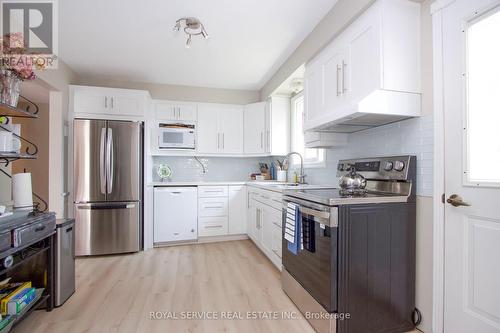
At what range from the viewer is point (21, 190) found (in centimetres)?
193

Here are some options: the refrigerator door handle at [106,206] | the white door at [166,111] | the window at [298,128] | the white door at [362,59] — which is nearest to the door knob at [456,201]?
the white door at [362,59]

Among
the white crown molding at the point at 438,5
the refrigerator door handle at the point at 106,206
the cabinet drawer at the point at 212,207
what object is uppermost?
the white crown molding at the point at 438,5

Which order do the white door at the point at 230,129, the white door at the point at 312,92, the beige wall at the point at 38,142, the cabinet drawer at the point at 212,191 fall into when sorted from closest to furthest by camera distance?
the white door at the point at 312,92
the cabinet drawer at the point at 212,191
the white door at the point at 230,129
the beige wall at the point at 38,142

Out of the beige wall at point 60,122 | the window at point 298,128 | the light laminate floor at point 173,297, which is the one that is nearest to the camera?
the light laminate floor at point 173,297

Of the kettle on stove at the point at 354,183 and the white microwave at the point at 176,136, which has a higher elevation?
the white microwave at the point at 176,136

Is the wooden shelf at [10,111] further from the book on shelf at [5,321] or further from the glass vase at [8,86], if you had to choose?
the book on shelf at [5,321]

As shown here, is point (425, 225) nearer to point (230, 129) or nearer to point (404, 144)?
point (404, 144)

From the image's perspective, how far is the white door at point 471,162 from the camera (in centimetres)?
127

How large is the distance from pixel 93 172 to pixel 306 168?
285cm

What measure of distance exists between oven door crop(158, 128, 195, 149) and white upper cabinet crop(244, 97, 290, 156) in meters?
1.04

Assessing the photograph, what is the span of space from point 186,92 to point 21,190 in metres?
2.79

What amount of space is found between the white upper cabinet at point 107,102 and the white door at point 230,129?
1252 millimetres

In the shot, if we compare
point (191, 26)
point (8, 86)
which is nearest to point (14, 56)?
point (8, 86)

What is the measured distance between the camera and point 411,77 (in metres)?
1.65
